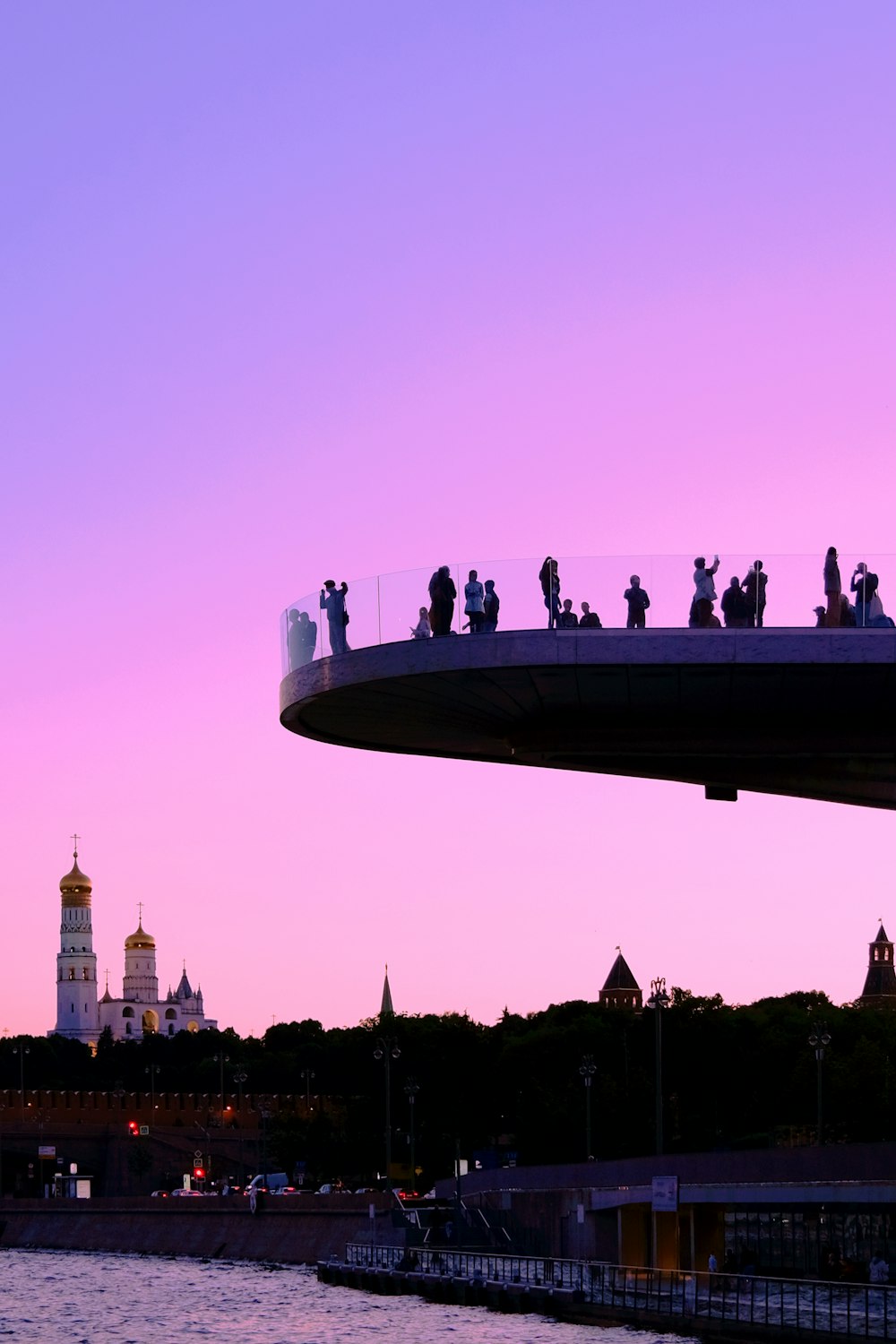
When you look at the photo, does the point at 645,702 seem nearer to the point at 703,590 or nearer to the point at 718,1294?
the point at 703,590

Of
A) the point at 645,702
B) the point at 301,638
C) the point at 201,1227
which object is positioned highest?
the point at 301,638

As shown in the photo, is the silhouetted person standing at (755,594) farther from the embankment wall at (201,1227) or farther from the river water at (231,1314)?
the embankment wall at (201,1227)

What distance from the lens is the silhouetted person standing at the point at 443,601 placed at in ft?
132

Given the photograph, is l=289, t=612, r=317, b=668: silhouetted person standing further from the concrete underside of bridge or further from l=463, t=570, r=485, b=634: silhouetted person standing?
l=463, t=570, r=485, b=634: silhouetted person standing

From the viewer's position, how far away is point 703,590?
1553 inches

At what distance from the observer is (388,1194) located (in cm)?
8500

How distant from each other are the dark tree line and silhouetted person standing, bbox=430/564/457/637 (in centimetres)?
5586

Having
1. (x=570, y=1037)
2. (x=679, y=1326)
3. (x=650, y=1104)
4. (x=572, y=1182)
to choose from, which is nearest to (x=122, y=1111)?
(x=570, y=1037)

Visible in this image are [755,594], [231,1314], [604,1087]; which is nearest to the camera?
[755,594]

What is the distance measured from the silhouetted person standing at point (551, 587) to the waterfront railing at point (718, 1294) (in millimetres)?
13862

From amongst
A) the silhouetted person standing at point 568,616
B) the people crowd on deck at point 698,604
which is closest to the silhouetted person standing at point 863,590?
the people crowd on deck at point 698,604

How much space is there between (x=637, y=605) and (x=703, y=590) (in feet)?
3.78

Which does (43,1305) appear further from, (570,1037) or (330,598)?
(570,1037)

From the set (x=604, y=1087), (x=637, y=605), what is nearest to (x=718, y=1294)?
(x=637, y=605)
